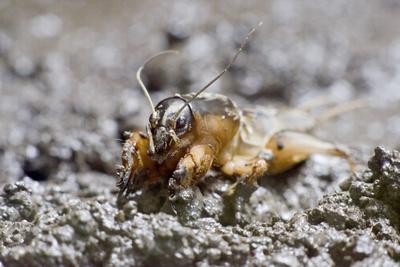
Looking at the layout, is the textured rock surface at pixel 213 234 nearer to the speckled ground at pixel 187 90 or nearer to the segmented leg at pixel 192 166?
the speckled ground at pixel 187 90

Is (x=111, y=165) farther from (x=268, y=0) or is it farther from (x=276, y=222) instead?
(x=268, y=0)

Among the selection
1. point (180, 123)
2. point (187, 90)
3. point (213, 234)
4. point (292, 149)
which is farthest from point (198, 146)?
point (187, 90)

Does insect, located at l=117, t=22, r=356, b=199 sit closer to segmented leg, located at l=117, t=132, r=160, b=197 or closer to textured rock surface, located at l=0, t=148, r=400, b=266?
segmented leg, located at l=117, t=132, r=160, b=197

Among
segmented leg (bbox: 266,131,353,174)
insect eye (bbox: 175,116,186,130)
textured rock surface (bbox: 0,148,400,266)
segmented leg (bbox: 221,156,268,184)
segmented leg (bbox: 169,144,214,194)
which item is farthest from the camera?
segmented leg (bbox: 266,131,353,174)

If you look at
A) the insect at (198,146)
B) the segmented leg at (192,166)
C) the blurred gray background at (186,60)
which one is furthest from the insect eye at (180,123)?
the blurred gray background at (186,60)

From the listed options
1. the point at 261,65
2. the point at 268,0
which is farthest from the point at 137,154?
the point at 268,0

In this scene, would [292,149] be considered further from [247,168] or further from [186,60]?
[186,60]

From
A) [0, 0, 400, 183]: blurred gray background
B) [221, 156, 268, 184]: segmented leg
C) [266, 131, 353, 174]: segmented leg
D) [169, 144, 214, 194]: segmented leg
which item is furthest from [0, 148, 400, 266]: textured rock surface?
[0, 0, 400, 183]: blurred gray background
